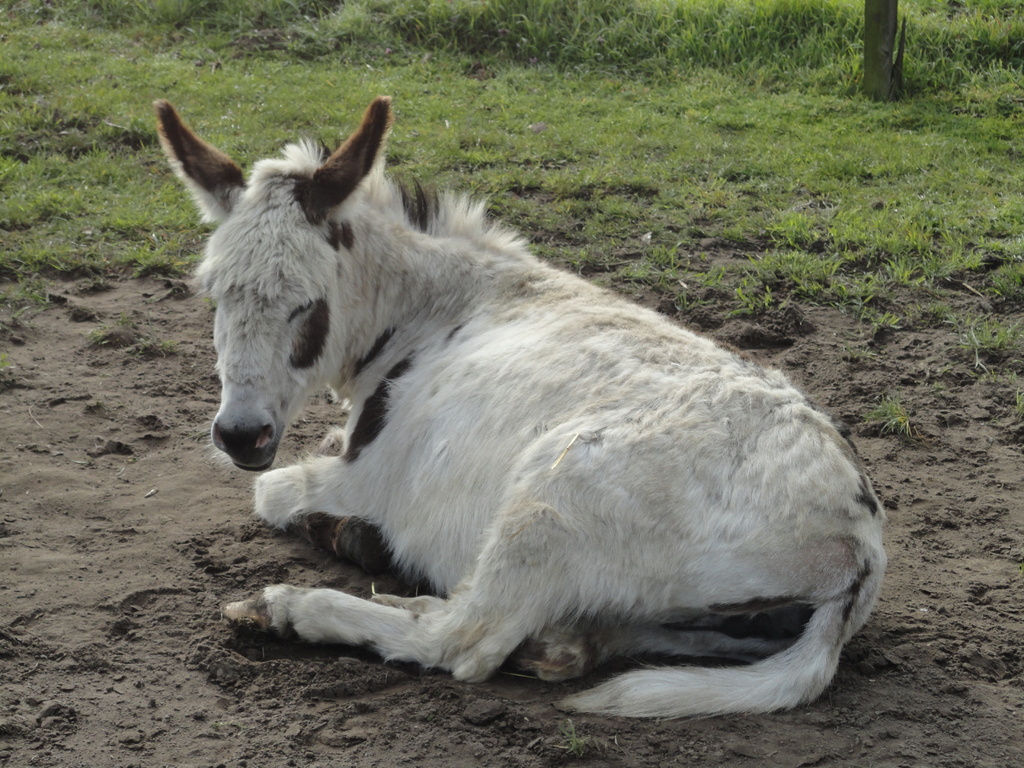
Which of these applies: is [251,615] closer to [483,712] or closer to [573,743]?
[483,712]

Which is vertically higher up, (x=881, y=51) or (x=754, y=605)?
(x=881, y=51)

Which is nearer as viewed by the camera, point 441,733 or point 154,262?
point 441,733

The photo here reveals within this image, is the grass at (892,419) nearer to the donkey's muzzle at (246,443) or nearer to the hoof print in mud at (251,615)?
the donkey's muzzle at (246,443)

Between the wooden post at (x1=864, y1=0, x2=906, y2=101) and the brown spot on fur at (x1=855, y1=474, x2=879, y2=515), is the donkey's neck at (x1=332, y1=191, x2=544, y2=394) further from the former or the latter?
the wooden post at (x1=864, y1=0, x2=906, y2=101)

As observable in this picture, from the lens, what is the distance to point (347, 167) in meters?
3.73

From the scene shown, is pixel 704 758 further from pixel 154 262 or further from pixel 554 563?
pixel 154 262

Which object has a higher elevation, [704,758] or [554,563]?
[554,563]

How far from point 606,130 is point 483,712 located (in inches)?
251

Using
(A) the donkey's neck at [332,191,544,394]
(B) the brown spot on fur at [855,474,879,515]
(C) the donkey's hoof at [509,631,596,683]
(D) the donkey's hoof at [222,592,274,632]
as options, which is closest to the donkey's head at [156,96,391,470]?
(A) the donkey's neck at [332,191,544,394]

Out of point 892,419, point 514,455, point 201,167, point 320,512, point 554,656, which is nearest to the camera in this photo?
point 554,656

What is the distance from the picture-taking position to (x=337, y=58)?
9680mm

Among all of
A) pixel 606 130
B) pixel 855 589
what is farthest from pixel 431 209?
pixel 606 130

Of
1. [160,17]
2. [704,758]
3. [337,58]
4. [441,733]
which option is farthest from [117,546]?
[160,17]

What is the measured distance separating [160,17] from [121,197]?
396 cm
